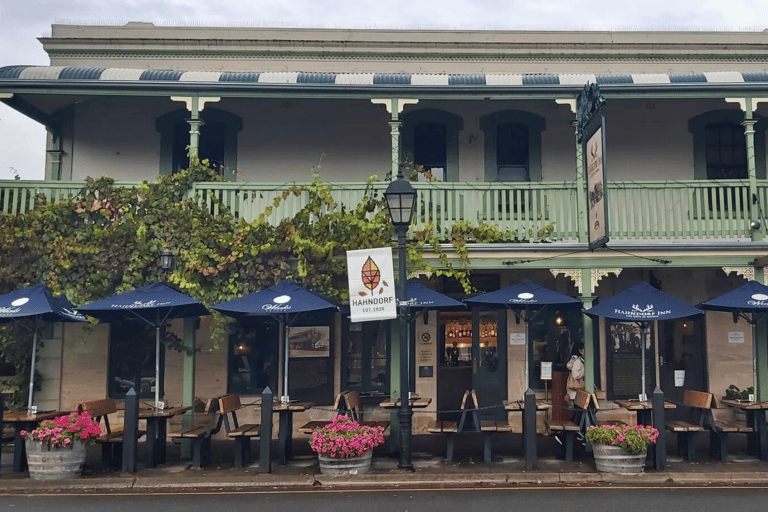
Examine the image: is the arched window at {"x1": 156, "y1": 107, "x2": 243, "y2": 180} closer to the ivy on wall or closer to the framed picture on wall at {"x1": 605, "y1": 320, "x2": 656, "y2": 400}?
the ivy on wall

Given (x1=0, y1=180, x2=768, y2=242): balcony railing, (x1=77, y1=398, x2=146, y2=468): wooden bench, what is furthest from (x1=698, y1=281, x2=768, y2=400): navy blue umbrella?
(x1=77, y1=398, x2=146, y2=468): wooden bench

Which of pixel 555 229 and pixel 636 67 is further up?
pixel 636 67

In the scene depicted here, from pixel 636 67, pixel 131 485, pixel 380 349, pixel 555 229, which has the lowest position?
pixel 131 485

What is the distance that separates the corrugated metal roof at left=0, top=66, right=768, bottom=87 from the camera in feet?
44.4

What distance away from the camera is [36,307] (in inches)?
454

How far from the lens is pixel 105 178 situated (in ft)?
42.7

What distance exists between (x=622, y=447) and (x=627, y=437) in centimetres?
16

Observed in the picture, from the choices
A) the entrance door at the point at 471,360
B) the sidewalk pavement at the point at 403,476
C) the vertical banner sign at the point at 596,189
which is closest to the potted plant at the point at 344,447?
the sidewalk pavement at the point at 403,476

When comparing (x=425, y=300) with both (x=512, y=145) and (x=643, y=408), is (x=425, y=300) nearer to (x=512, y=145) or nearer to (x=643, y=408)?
A: (x=643, y=408)

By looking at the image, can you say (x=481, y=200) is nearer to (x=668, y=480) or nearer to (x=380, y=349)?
(x=380, y=349)

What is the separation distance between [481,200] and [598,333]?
13.3ft

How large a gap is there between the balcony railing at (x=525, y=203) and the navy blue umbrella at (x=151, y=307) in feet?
5.81

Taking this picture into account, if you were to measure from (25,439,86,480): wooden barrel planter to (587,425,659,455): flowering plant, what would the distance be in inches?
295

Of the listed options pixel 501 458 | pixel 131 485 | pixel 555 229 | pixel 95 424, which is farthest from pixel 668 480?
pixel 95 424
